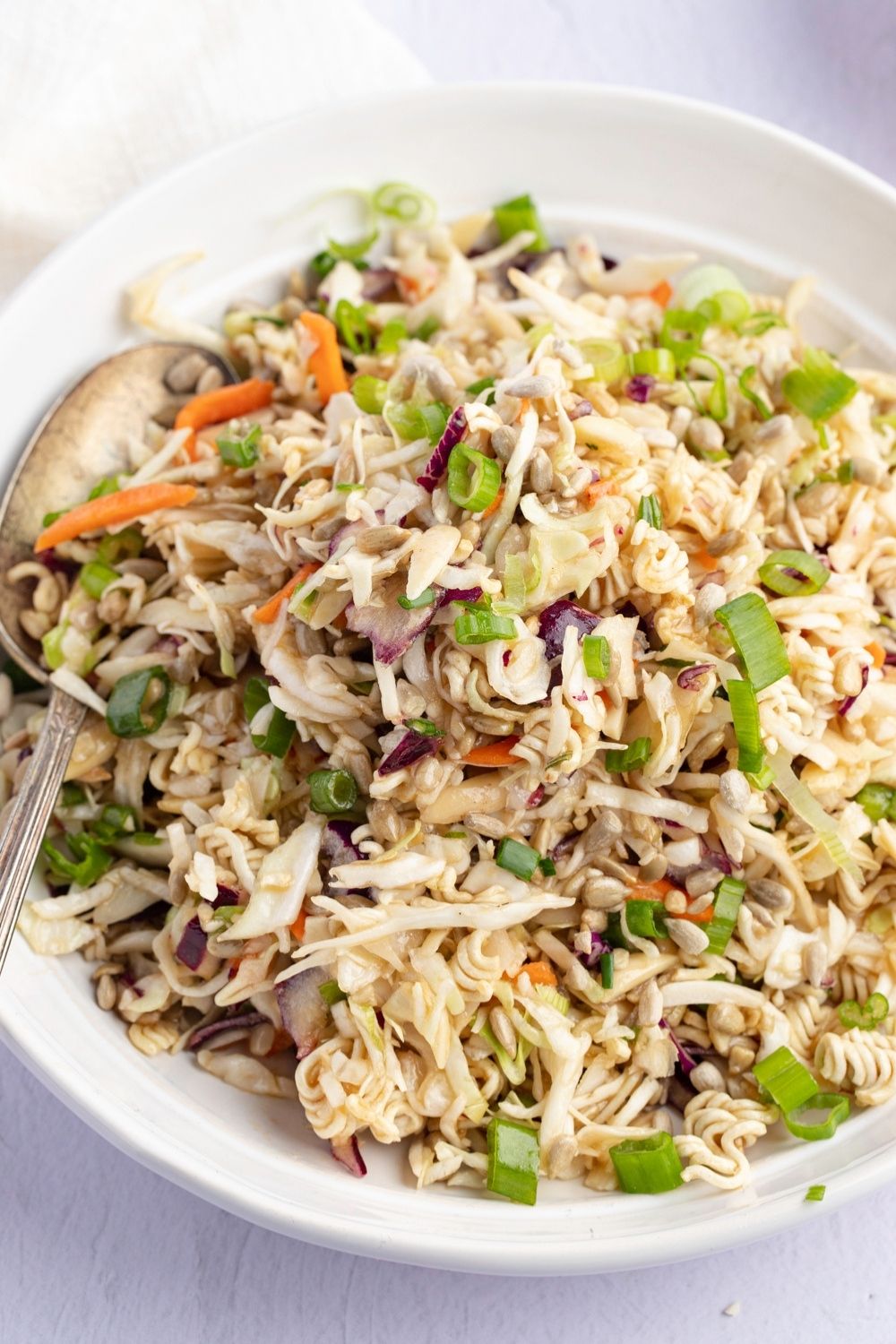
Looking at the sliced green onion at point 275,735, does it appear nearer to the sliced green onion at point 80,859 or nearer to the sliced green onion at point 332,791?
the sliced green onion at point 332,791

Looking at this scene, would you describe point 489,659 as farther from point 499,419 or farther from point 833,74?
point 833,74

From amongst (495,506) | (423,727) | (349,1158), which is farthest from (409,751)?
(349,1158)

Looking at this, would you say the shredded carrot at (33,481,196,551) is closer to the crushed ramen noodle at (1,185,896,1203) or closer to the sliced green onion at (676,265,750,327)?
the crushed ramen noodle at (1,185,896,1203)

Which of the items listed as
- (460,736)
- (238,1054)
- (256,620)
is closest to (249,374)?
(256,620)

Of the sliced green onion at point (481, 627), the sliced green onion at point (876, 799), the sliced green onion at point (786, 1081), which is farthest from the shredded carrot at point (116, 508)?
the sliced green onion at point (786, 1081)

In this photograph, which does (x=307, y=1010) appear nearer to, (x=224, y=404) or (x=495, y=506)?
(x=495, y=506)

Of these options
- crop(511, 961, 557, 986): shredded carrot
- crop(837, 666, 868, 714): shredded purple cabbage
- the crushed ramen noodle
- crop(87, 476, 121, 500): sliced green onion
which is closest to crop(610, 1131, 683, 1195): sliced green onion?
the crushed ramen noodle
